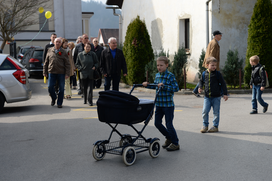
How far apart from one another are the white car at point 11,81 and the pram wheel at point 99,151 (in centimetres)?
545

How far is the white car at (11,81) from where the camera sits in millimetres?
9773

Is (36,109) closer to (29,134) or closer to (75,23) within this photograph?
(29,134)

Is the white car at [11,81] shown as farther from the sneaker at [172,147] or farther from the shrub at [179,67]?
the shrub at [179,67]

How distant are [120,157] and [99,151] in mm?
398

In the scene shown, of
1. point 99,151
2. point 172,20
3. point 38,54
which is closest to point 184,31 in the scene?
point 172,20

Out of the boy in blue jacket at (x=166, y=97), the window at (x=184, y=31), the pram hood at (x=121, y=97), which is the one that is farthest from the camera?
the window at (x=184, y=31)

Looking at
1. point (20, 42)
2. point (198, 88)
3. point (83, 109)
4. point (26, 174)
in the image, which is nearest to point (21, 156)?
point (26, 174)

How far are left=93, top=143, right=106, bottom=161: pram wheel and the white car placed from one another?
5.45 meters

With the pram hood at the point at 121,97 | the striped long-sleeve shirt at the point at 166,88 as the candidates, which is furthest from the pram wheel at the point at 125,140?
the pram hood at the point at 121,97

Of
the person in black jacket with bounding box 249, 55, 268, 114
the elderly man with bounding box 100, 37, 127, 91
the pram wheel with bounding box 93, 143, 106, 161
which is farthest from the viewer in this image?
the elderly man with bounding box 100, 37, 127, 91

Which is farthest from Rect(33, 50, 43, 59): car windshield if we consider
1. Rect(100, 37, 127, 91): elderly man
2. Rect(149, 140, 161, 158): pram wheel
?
Rect(149, 140, 161, 158): pram wheel

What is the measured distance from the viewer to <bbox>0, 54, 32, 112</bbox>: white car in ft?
32.1

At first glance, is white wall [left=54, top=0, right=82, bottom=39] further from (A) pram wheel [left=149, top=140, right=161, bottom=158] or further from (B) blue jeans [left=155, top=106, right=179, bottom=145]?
(A) pram wheel [left=149, top=140, right=161, bottom=158]

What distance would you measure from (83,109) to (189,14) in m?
10.0
